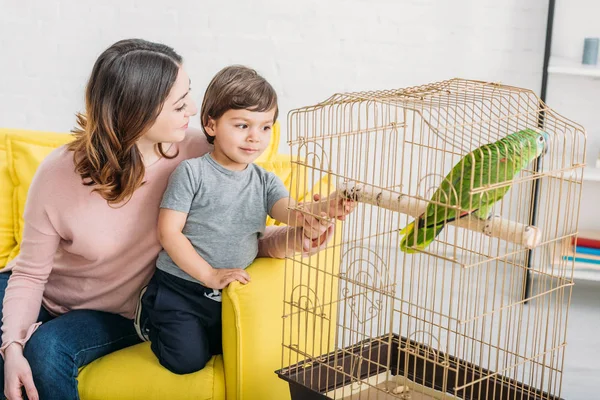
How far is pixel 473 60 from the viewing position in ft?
12.1

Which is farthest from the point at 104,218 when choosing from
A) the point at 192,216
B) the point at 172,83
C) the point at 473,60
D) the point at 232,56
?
the point at 473,60

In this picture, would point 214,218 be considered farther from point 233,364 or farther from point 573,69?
point 573,69

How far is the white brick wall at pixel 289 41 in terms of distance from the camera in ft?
12.0

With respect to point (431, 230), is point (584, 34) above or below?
above

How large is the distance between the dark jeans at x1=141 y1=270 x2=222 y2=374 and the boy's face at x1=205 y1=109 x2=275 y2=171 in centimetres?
33

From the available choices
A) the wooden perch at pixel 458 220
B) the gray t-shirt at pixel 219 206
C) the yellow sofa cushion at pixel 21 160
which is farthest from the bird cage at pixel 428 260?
the yellow sofa cushion at pixel 21 160

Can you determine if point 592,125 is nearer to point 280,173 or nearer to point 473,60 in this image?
point 473,60

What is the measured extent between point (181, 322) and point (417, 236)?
62 centimetres

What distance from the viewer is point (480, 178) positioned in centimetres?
156

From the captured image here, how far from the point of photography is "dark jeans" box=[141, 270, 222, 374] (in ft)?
6.30

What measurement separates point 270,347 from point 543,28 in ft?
7.31

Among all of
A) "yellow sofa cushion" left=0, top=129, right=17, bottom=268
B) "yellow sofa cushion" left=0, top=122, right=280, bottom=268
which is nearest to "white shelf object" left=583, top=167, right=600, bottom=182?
"yellow sofa cushion" left=0, top=122, right=280, bottom=268

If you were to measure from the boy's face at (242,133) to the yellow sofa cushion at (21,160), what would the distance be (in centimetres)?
61

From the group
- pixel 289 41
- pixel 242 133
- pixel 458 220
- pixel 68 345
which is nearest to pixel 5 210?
pixel 68 345
